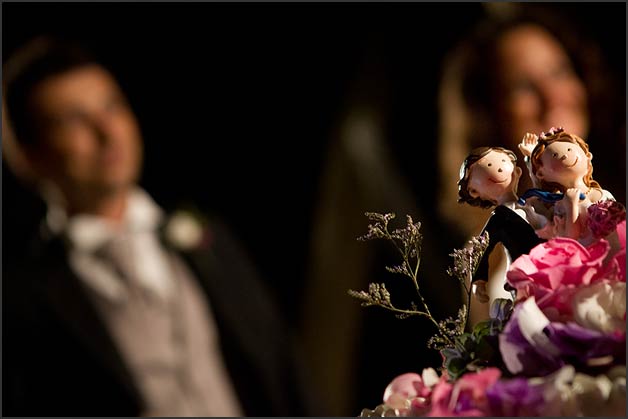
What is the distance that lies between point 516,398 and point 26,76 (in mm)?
2321

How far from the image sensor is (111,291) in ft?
7.78

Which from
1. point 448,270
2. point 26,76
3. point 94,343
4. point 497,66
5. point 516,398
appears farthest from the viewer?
point 26,76

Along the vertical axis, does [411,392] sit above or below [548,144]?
below

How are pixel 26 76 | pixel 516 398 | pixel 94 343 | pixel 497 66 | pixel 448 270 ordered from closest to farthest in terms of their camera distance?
1. pixel 516 398
2. pixel 448 270
3. pixel 94 343
4. pixel 497 66
5. pixel 26 76

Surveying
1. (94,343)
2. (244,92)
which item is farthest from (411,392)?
(244,92)

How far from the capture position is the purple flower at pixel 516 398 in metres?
0.48

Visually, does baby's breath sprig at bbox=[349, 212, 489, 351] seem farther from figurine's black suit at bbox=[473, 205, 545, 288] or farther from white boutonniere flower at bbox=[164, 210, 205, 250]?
white boutonniere flower at bbox=[164, 210, 205, 250]

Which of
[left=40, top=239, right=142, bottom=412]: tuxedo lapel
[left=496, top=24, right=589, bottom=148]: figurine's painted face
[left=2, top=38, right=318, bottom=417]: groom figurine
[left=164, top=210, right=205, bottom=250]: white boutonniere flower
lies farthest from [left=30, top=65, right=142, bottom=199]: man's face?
[left=496, top=24, right=589, bottom=148]: figurine's painted face

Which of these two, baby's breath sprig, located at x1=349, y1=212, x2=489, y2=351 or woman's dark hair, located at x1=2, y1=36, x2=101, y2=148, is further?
woman's dark hair, located at x1=2, y1=36, x2=101, y2=148

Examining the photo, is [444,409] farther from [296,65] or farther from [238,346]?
[296,65]

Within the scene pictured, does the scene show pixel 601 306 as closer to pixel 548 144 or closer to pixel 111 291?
pixel 548 144

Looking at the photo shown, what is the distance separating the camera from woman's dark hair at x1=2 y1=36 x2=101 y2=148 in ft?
8.61

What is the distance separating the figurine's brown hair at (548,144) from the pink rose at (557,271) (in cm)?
6

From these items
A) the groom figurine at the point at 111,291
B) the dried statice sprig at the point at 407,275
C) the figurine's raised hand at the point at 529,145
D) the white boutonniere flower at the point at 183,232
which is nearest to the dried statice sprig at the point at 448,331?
the dried statice sprig at the point at 407,275
